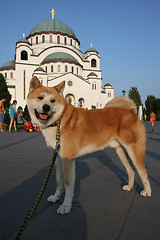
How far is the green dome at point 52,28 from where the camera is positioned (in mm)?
55750

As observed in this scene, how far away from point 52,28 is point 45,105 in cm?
6142

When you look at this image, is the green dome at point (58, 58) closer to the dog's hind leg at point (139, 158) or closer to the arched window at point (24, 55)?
the arched window at point (24, 55)

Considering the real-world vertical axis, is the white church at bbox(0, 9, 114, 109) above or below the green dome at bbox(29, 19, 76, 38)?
below

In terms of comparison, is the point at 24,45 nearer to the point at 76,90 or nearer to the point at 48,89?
the point at 76,90

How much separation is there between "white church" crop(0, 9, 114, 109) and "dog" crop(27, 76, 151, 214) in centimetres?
4407

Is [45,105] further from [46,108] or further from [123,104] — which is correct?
[123,104]

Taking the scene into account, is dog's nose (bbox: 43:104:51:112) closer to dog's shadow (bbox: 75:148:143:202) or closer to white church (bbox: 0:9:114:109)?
dog's shadow (bbox: 75:148:143:202)

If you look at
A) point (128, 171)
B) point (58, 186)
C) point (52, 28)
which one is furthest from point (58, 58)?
point (58, 186)

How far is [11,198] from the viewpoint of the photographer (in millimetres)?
2709

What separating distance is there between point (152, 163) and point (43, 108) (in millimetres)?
3826

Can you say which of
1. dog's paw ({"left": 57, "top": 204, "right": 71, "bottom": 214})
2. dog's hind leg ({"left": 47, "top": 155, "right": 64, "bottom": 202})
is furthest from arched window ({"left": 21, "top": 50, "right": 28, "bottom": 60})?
dog's paw ({"left": 57, "top": 204, "right": 71, "bottom": 214})

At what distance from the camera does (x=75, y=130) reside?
2652 millimetres

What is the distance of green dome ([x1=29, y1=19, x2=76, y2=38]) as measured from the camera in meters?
55.8

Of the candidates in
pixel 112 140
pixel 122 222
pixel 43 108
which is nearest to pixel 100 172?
pixel 112 140
